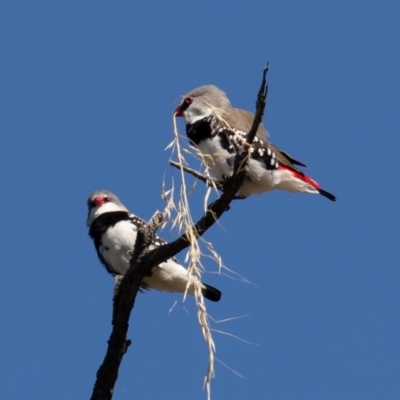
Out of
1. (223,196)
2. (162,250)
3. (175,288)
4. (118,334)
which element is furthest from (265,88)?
(175,288)

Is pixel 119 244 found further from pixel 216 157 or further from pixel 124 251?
pixel 216 157

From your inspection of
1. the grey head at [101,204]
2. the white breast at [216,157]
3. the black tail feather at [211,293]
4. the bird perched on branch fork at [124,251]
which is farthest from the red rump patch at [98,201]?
the white breast at [216,157]

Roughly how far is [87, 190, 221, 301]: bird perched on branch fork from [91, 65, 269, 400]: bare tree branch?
2158 mm

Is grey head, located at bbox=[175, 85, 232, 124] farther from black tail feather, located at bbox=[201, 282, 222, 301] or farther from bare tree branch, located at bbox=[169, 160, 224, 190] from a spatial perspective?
bare tree branch, located at bbox=[169, 160, 224, 190]

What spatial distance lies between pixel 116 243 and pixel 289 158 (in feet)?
5.23

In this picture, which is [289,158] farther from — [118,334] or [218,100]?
[118,334]

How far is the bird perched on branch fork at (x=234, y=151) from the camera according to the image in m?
7.00

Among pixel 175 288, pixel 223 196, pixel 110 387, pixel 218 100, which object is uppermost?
pixel 218 100

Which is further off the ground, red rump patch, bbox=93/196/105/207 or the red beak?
the red beak

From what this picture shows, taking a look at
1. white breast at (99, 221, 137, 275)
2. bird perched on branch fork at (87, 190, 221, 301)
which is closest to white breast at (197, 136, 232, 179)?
bird perched on branch fork at (87, 190, 221, 301)

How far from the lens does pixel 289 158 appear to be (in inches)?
300

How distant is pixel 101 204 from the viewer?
340 inches

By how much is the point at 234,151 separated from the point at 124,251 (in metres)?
1.55

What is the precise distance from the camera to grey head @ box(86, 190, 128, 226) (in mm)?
8492
